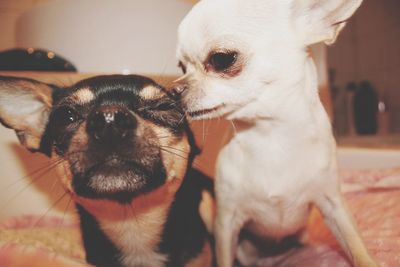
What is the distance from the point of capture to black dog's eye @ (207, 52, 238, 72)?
1.04 m

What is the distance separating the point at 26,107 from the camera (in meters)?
1.30

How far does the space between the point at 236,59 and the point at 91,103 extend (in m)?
0.42

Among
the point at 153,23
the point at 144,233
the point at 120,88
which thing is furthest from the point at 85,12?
the point at 144,233

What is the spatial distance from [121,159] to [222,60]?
362 mm

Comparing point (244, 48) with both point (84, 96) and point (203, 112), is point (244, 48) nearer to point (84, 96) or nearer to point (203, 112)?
point (203, 112)

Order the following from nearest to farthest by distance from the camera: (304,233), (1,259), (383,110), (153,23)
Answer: (1,259)
(153,23)
(304,233)
(383,110)

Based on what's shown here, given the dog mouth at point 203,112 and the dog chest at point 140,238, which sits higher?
the dog mouth at point 203,112

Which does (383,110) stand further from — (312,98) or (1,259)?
(1,259)

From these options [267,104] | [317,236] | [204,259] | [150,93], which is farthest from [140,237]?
[317,236]

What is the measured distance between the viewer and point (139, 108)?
1.15 meters

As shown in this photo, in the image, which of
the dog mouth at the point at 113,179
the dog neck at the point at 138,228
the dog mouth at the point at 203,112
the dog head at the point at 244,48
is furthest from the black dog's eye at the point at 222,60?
the dog neck at the point at 138,228

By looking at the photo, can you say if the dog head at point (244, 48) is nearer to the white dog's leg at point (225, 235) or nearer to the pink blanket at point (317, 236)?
the white dog's leg at point (225, 235)

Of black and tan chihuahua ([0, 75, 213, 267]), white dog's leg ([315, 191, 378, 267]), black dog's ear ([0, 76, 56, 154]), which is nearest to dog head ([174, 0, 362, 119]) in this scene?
black and tan chihuahua ([0, 75, 213, 267])

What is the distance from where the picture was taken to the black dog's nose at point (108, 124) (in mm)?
950
